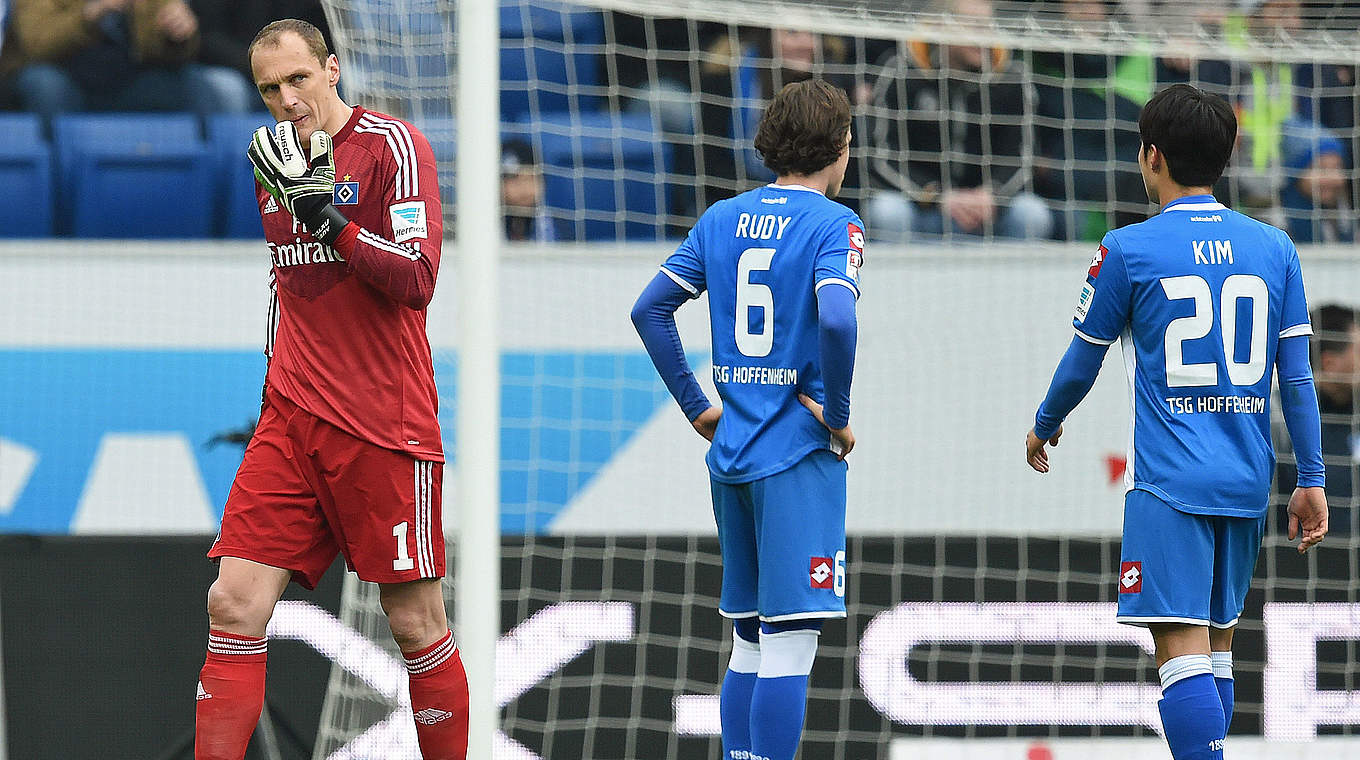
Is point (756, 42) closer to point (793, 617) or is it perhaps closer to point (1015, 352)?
point (1015, 352)

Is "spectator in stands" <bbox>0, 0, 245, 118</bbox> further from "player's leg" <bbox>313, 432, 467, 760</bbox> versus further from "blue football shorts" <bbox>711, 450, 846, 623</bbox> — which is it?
"blue football shorts" <bbox>711, 450, 846, 623</bbox>

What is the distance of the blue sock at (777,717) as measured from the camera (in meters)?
3.41

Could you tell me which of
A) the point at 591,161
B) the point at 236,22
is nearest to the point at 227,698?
the point at 591,161

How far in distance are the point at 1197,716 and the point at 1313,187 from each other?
11.2 ft

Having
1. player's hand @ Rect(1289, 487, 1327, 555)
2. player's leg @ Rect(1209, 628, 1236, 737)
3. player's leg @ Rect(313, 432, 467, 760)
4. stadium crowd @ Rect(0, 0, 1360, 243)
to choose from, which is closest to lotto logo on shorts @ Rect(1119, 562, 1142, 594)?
player's leg @ Rect(1209, 628, 1236, 737)

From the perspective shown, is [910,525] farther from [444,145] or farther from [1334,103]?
[1334,103]

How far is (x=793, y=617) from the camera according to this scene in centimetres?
342

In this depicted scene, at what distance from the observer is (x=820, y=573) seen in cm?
345

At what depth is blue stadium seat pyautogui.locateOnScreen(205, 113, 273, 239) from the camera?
625cm

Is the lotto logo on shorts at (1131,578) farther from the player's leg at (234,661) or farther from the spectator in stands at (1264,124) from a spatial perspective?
the spectator in stands at (1264,124)

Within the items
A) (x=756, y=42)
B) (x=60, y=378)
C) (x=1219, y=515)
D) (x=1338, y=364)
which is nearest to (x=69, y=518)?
(x=60, y=378)

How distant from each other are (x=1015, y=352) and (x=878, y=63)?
1.34m

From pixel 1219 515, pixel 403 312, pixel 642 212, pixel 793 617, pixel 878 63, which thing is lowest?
pixel 793 617

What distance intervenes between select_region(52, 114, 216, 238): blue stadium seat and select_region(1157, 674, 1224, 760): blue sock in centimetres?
432
